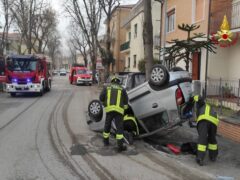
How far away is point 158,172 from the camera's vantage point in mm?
6344

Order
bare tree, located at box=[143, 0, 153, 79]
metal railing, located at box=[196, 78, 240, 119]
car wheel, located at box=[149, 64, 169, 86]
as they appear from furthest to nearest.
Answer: bare tree, located at box=[143, 0, 153, 79] < metal railing, located at box=[196, 78, 240, 119] < car wheel, located at box=[149, 64, 169, 86]

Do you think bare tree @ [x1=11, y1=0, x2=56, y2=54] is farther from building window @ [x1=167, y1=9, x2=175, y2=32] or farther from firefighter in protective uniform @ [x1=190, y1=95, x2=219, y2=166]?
firefighter in protective uniform @ [x1=190, y1=95, x2=219, y2=166]

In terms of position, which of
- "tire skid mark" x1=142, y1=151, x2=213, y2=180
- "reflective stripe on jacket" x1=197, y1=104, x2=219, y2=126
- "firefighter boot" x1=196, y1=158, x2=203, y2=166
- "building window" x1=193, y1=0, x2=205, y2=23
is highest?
"building window" x1=193, y1=0, x2=205, y2=23

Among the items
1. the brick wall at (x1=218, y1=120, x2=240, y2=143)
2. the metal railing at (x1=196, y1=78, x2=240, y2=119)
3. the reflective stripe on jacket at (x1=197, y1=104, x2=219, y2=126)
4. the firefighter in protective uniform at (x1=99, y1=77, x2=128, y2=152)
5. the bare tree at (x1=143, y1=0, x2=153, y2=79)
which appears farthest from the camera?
the bare tree at (x1=143, y1=0, x2=153, y2=79)

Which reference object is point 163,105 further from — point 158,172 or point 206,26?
point 206,26

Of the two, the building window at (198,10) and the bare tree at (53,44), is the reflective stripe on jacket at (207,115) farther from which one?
the bare tree at (53,44)

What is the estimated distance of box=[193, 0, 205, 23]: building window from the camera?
18178 mm

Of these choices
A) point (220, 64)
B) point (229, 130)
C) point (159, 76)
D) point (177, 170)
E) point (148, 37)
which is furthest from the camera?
point (220, 64)

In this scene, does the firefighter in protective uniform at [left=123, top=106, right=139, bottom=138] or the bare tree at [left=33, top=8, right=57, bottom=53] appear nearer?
the firefighter in protective uniform at [left=123, top=106, right=139, bottom=138]

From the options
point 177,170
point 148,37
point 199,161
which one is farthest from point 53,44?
point 177,170

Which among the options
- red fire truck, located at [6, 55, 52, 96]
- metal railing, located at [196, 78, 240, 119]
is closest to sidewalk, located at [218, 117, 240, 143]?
metal railing, located at [196, 78, 240, 119]

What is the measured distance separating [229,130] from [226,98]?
2320 mm

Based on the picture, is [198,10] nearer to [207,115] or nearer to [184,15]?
[184,15]

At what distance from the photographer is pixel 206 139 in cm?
702
